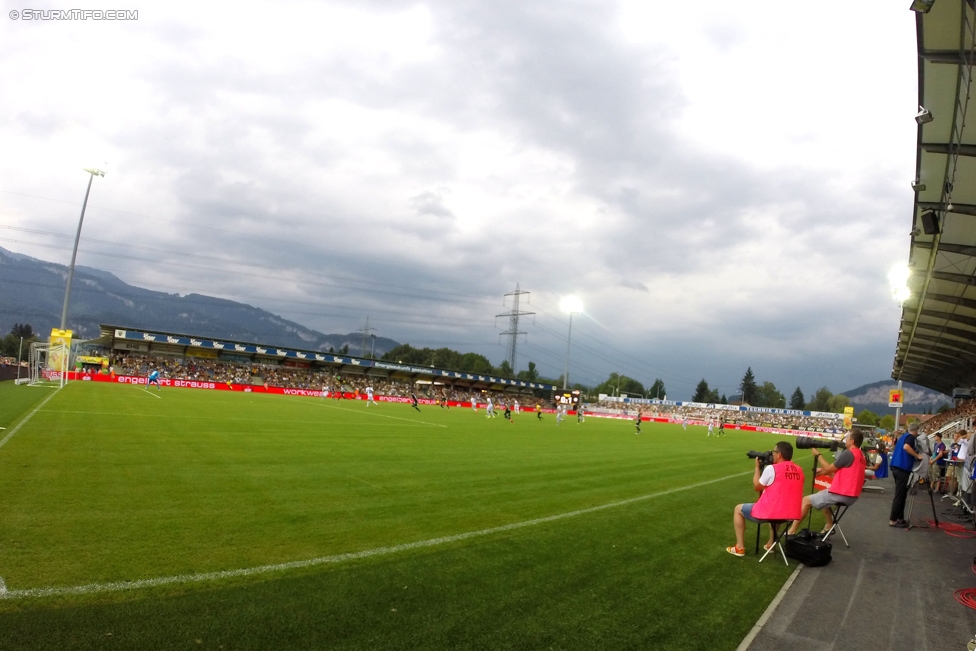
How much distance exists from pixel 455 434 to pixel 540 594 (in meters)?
18.4

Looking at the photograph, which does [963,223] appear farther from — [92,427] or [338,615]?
[92,427]

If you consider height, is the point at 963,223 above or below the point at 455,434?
above

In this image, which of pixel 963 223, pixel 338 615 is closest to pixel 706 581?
pixel 338 615

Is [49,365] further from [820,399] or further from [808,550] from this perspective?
[820,399]

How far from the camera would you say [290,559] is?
5.67m

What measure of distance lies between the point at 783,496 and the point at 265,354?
77028 millimetres

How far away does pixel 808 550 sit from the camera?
286 inches

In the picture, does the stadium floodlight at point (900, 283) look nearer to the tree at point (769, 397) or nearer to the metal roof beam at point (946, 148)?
the metal roof beam at point (946, 148)

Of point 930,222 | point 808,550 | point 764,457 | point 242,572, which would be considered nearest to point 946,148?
point 930,222

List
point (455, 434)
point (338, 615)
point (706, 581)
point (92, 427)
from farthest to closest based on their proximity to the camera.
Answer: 1. point (455, 434)
2. point (92, 427)
3. point (706, 581)
4. point (338, 615)

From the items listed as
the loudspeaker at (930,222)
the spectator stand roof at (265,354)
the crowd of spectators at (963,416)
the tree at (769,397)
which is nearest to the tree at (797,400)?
the tree at (769,397)

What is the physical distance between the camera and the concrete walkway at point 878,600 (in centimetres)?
497

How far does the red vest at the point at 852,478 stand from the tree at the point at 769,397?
19087 centimetres

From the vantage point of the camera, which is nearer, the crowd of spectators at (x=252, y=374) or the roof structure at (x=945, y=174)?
the roof structure at (x=945, y=174)
